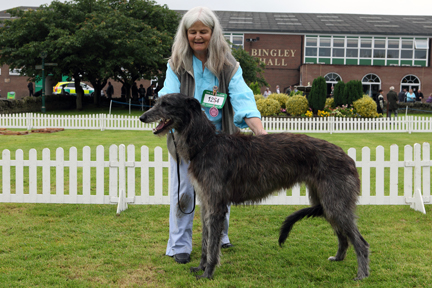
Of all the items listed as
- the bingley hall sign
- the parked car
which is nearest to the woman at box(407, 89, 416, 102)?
the bingley hall sign

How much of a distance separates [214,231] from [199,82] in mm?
1509

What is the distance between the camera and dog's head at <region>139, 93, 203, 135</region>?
3.48 metres

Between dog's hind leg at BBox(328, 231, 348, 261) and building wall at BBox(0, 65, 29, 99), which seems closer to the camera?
dog's hind leg at BBox(328, 231, 348, 261)

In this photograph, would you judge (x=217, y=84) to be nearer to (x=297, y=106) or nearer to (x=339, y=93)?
(x=297, y=106)

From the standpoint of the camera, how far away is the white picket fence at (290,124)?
57.9ft

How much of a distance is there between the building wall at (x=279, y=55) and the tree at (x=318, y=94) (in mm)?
21310

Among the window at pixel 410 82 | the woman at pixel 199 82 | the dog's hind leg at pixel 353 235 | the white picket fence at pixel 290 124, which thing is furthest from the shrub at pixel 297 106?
the window at pixel 410 82

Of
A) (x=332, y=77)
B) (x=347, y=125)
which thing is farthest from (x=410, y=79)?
(x=347, y=125)

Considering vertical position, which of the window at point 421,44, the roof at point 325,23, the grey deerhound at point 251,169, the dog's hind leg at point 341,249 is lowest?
the dog's hind leg at point 341,249

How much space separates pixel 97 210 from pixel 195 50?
3.21 metres

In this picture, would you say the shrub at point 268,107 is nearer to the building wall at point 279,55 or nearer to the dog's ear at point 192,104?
the dog's ear at point 192,104

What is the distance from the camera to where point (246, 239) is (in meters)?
4.89

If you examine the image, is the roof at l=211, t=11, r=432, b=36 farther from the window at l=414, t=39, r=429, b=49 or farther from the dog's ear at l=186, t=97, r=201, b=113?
the dog's ear at l=186, t=97, r=201, b=113

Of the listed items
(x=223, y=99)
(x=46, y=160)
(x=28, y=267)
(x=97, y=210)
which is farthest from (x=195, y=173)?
(x=46, y=160)
